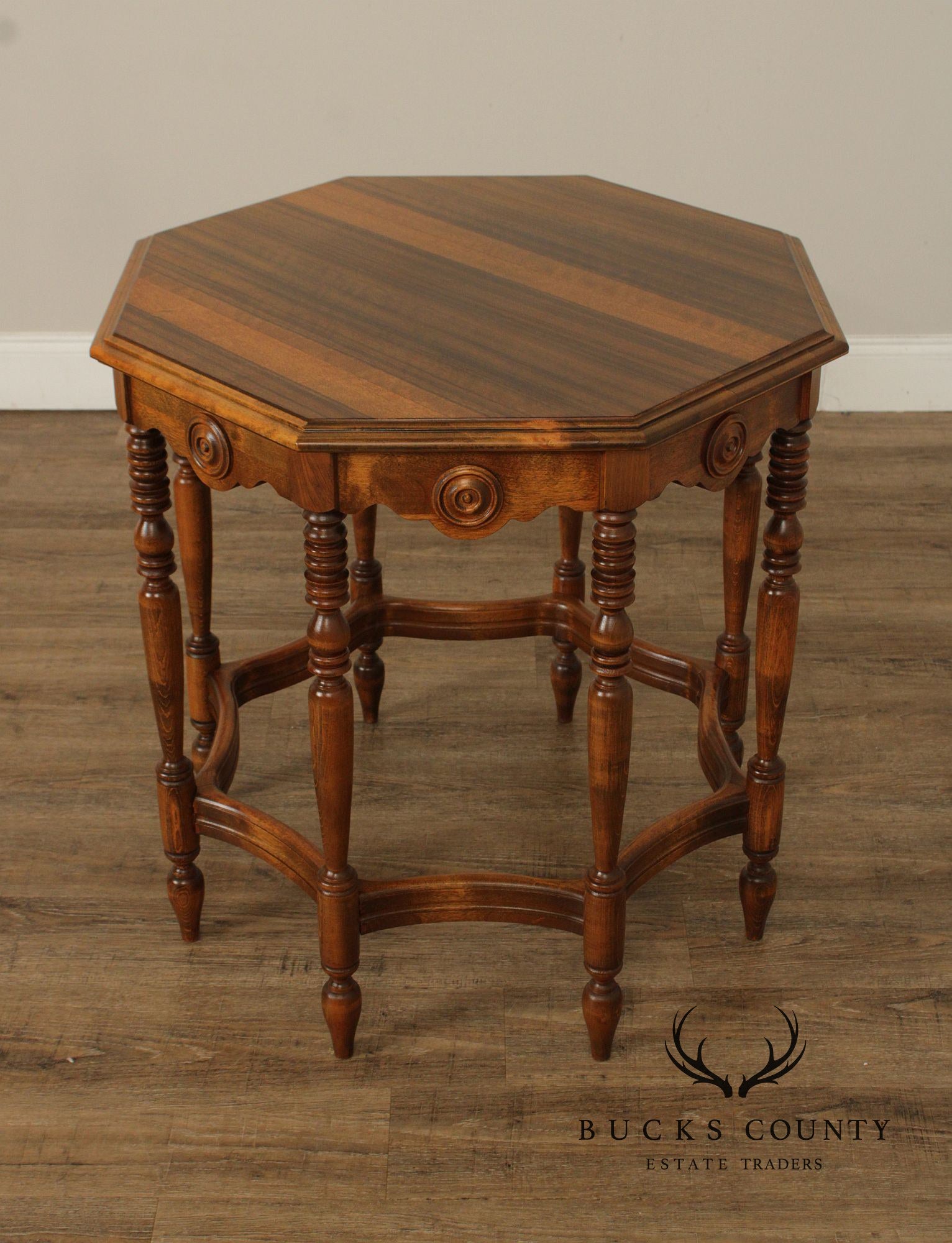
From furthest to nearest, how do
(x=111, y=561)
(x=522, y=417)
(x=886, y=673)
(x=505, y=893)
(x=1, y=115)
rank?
(x=1, y=115), (x=111, y=561), (x=886, y=673), (x=505, y=893), (x=522, y=417)

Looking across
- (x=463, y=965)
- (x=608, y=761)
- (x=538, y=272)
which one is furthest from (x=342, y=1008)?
(x=538, y=272)

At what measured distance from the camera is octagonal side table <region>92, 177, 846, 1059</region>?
69.7 inches

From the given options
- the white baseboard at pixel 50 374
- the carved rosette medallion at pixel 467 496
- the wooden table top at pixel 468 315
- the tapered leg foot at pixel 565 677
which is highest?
the wooden table top at pixel 468 315

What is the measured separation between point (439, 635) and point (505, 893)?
0.62 m

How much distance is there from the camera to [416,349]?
6.24ft

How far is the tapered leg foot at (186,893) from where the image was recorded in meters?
2.35

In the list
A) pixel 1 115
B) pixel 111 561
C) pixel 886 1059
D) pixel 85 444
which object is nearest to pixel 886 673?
pixel 886 1059

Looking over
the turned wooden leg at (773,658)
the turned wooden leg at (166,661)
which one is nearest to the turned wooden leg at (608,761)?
the turned wooden leg at (773,658)

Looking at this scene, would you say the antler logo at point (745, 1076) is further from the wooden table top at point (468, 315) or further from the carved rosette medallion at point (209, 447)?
the carved rosette medallion at point (209, 447)

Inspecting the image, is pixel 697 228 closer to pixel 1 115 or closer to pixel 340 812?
pixel 340 812

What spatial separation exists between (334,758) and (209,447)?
1.42ft

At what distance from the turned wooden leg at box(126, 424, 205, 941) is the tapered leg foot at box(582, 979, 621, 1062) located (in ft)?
2.16

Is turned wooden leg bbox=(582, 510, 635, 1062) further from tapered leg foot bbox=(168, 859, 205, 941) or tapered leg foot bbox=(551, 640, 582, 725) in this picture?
tapered leg foot bbox=(551, 640, 582, 725)

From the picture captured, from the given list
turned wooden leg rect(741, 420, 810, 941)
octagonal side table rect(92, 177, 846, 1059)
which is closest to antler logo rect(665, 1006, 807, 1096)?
octagonal side table rect(92, 177, 846, 1059)
